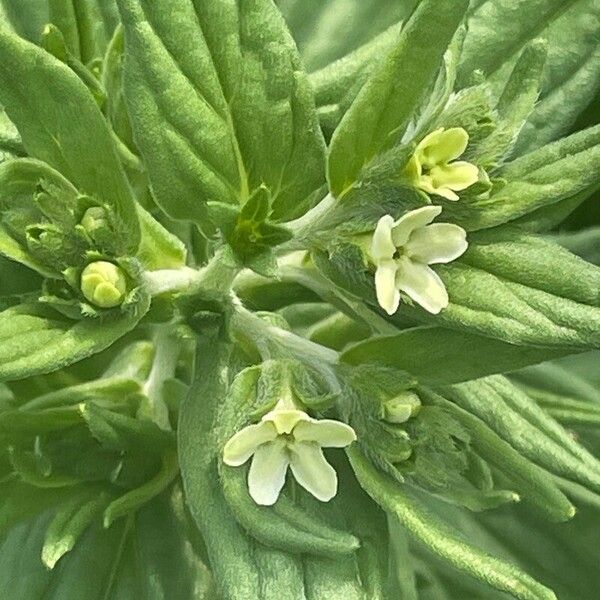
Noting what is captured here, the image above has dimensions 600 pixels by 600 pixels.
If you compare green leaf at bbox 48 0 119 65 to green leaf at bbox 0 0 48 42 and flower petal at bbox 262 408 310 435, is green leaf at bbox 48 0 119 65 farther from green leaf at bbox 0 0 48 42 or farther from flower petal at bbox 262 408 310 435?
flower petal at bbox 262 408 310 435

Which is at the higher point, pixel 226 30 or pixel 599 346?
pixel 226 30

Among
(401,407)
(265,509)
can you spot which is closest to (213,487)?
(265,509)

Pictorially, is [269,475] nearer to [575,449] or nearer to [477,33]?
[575,449]

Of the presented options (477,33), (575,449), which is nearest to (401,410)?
(575,449)

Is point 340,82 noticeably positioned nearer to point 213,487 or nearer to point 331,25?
point 331,25

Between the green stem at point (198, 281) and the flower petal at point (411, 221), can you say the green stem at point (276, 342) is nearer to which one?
the green stem at point (198, 281)

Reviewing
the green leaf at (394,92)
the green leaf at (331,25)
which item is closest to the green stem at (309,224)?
the green leaf at (394,92)
